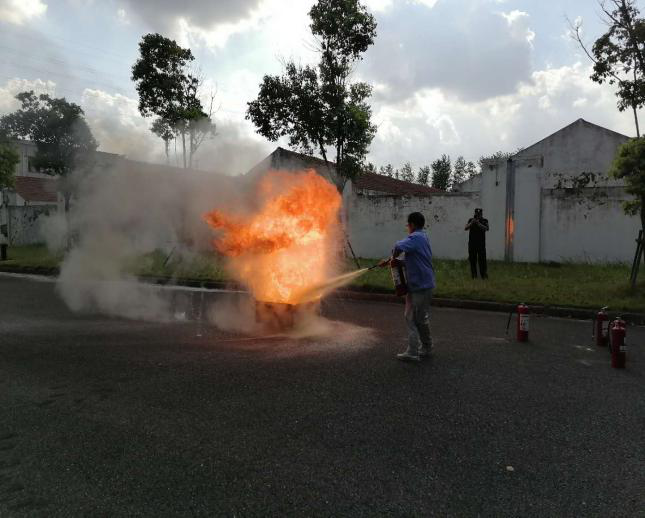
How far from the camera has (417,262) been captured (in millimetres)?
5582

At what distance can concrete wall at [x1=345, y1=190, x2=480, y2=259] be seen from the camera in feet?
54.3

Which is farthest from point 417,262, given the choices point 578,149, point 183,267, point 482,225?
point 578,149

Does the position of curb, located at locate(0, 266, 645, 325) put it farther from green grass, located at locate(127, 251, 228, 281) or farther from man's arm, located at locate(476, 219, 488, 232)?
man's arm, located at locate(476, 219, 488, 232)

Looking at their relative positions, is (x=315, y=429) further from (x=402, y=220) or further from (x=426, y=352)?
(x=402, y=220)

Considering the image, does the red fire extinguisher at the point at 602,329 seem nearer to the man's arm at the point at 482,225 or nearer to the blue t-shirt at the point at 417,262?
the blue t-shirt at the point at 417,262

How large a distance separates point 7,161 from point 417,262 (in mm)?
22607

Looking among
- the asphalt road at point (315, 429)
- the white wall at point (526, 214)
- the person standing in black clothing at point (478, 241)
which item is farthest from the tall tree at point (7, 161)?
the white wall at point (526, 214)

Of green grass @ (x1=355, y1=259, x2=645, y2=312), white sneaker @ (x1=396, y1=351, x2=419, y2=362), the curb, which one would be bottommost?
white sneaker @ (x1=396, y1=351, x2=419, y2=362)

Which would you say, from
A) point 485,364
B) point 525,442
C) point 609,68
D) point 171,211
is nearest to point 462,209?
point 609,68

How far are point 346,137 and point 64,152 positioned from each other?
1151cm

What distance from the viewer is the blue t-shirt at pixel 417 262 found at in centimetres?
554

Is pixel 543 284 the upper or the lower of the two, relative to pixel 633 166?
lower

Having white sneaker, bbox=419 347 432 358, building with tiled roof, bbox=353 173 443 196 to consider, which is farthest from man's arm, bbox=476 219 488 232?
building with tiled roof, bbox=353 173 443 196

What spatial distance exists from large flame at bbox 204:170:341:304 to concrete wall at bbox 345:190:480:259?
9.53 meters
